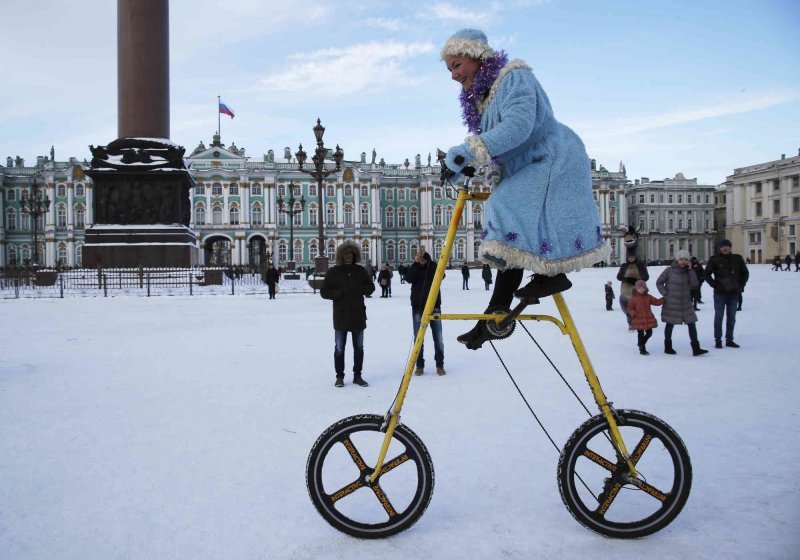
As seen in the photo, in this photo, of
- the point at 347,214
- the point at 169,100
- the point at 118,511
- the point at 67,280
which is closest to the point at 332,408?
the point at 118,511

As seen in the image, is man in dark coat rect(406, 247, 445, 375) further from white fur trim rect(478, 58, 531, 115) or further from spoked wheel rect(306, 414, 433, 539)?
white fur trim rect(478, 58, 531, 115)

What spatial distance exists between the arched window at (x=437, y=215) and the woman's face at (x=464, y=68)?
7565cm

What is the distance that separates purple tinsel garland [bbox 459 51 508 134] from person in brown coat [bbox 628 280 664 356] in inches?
233

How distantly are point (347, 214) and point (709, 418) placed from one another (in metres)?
72.7

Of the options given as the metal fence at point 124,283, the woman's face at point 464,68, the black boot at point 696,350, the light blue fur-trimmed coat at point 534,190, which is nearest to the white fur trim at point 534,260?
the light blue fur-trimmed coat at point 534,190

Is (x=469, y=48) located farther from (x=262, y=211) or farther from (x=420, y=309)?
(x=262, y=211)

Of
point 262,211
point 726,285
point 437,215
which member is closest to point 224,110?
point 262,211

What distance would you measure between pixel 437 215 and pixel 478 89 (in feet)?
250

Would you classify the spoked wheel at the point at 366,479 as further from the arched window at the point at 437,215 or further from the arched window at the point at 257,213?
the arched window at the point at 437,215

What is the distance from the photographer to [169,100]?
76.1ft

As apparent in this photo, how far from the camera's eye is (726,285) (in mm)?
8406

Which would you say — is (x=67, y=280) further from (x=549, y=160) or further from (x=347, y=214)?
(x=347, y=214)

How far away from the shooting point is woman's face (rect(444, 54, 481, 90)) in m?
2.50

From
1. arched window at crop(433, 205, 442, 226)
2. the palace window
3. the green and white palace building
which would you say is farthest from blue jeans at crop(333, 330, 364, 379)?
arched window at crop(433, 205, 442, 226)
